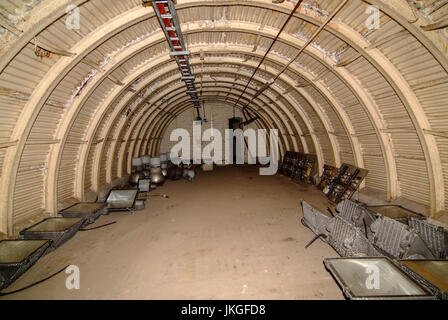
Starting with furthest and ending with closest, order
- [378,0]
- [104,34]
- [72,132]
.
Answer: [72,132] < [104,34] < [378,0]

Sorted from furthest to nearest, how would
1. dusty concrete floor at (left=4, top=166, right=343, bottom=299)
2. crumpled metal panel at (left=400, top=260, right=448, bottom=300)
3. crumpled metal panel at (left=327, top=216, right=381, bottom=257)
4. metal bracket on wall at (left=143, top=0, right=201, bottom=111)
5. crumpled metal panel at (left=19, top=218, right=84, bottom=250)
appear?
1. crumpled metal panel at (left=19, top=218, right=84, bottom=250)
2. metal bracket on wall at (left=143, top=0, right=201, bottom=111)
3. crumpled metal panel at (left=327, top=216, right=381, bottom=257)
4. dusty concrete floor at (left=4, top=166, right=343, bottom=299)
5. crumpled metal panel at (left=400, top=260, right=448, bottom=300)

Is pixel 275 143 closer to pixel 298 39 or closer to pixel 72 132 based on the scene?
pixel 298 39

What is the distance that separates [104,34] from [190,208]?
7.45 meters

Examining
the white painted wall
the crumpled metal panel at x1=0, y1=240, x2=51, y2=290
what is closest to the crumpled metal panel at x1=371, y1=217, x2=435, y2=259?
the crumpled metal panel at x1=0, y1=240, x2=51, y2=290

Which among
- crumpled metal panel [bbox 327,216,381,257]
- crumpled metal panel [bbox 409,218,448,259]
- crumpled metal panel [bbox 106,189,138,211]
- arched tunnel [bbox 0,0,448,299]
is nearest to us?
crumpled metal panel [bbox 327,216,381,257]

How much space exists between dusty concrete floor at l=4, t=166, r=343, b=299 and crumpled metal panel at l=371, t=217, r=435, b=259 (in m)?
1.33

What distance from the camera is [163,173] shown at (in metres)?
15.0

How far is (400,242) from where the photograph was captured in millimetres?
4750

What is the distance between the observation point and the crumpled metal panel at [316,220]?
234 inches

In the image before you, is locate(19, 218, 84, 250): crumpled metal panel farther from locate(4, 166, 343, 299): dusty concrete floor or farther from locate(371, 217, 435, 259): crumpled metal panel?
locate(371, 217, 435, 259): crumpled metal panel

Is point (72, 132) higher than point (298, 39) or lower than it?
lower

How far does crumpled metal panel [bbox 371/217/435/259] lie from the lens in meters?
4.62
